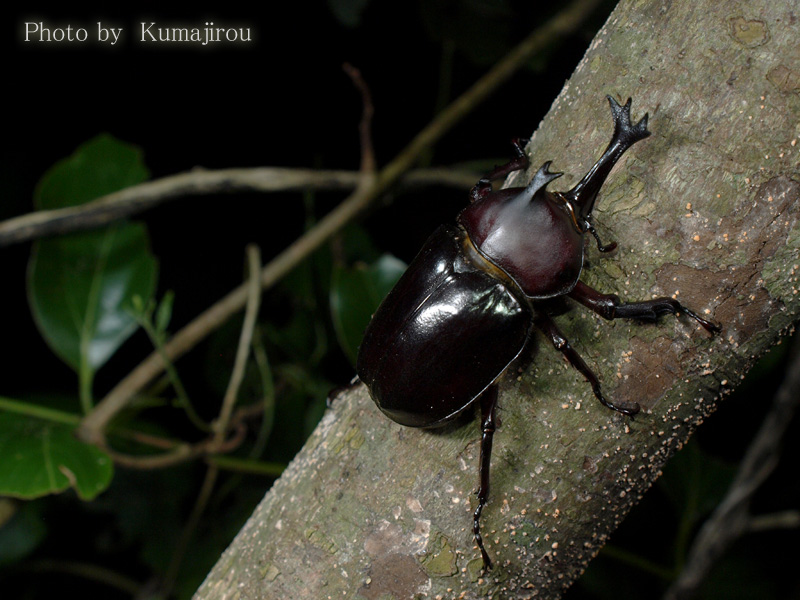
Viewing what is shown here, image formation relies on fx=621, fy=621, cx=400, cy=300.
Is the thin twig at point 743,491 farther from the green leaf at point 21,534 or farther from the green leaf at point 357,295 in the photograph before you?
the green leaf at point 21,534

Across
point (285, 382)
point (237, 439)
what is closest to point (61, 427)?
point (237, 439)

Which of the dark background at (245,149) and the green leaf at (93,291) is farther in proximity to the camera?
the dark background at (245,149)

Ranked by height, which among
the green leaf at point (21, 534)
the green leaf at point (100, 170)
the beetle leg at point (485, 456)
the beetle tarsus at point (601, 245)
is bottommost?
the green leaf at point (21, 534)

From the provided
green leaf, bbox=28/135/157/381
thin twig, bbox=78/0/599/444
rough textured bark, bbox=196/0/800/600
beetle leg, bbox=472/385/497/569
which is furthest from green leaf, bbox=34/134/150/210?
beetle leg, bbox=472/385/497/569

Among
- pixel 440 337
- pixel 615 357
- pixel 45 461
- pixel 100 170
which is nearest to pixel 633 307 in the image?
pixel 615 357

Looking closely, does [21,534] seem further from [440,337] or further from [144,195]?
[440,337]

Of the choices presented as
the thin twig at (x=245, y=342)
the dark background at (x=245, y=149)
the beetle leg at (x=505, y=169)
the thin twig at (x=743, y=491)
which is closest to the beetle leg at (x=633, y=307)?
the beetle leg at (x=505, y=169)

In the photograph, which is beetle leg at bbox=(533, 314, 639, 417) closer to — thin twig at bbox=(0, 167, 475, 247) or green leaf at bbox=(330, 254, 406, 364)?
green leaf at bbox=(330, 254, 406, 364)
